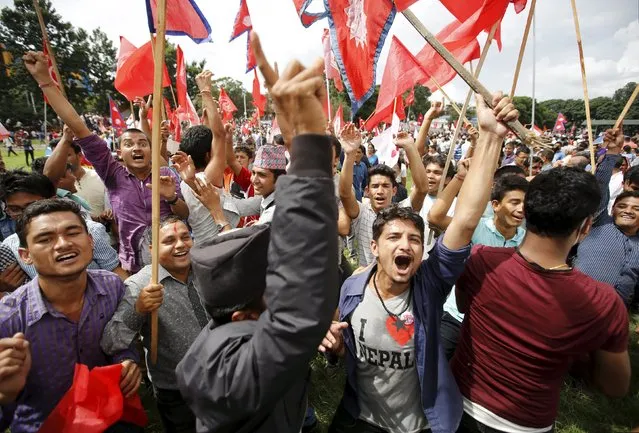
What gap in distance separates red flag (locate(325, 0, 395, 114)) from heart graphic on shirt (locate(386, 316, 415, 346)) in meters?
2.60

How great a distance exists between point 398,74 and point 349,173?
7.35 ft

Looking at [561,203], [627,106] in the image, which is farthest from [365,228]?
[627,106]

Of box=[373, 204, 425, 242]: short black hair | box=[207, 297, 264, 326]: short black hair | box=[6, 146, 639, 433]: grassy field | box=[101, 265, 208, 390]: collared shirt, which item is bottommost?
box=[6, 146, 639, 433]: grassy field

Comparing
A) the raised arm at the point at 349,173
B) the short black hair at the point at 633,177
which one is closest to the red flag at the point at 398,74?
the raised arm at the point at 349,173

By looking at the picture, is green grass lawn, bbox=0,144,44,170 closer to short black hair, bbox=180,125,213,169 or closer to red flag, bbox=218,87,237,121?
red flag, bbox=218,87,237,121

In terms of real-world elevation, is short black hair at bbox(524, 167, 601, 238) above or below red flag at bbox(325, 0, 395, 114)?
below

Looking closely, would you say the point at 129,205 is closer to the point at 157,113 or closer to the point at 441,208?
the point at 157,113

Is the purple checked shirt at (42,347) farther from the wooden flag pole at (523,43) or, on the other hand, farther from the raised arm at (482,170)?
the wooden flag pole at (523,43)

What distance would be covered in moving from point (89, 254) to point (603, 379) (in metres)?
2.51

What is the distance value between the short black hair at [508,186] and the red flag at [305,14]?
283cm

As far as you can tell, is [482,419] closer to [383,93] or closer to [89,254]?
[89,254]

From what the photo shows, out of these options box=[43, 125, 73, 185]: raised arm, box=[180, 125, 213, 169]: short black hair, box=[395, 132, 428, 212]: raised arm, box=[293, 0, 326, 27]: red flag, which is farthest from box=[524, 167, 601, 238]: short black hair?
box=[43, 125, 73, 185]: raised arm

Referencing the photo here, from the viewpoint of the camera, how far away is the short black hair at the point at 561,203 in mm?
1463

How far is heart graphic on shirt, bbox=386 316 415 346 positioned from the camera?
6.17ft
